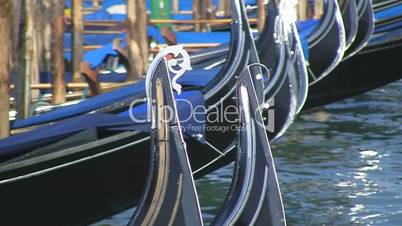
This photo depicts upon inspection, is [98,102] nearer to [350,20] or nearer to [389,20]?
[350,20]

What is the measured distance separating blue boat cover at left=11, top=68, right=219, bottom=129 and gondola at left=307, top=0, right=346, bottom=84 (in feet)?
6.11

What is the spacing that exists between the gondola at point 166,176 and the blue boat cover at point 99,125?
1492mm

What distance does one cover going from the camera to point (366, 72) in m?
9.49

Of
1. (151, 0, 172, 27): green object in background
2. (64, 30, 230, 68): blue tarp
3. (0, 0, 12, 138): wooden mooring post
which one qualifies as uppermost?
(0, 0, 12, 138): wooden mooring post

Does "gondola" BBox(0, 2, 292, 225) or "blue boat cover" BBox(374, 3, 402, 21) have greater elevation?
"blue boat cover" BBox(374, 3, 402, 21)

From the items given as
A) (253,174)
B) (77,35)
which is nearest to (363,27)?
(77,35)

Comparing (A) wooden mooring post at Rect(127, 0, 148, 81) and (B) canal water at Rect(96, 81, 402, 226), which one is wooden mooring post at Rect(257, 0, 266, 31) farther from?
(A) wooden mooring post at Rect(127, 0, 148, 81)

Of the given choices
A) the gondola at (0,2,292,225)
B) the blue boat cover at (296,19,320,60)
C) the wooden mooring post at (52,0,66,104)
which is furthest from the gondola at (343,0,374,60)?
the gondola at (0,2,292,225)

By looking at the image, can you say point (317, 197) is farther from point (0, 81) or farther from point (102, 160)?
point (0, 81)

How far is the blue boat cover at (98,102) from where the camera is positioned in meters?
5.91

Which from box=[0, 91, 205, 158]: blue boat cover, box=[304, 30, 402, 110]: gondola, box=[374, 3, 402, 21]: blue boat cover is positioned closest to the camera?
box=[0, 91, 205, 158]: blue boat cover

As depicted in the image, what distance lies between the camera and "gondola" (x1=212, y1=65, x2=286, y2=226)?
3.94 m

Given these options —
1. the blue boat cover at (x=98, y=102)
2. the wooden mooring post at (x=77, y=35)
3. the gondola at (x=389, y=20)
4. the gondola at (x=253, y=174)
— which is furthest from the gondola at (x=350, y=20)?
the gondola at (x=253, y=174)

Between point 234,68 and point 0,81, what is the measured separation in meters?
1.41
